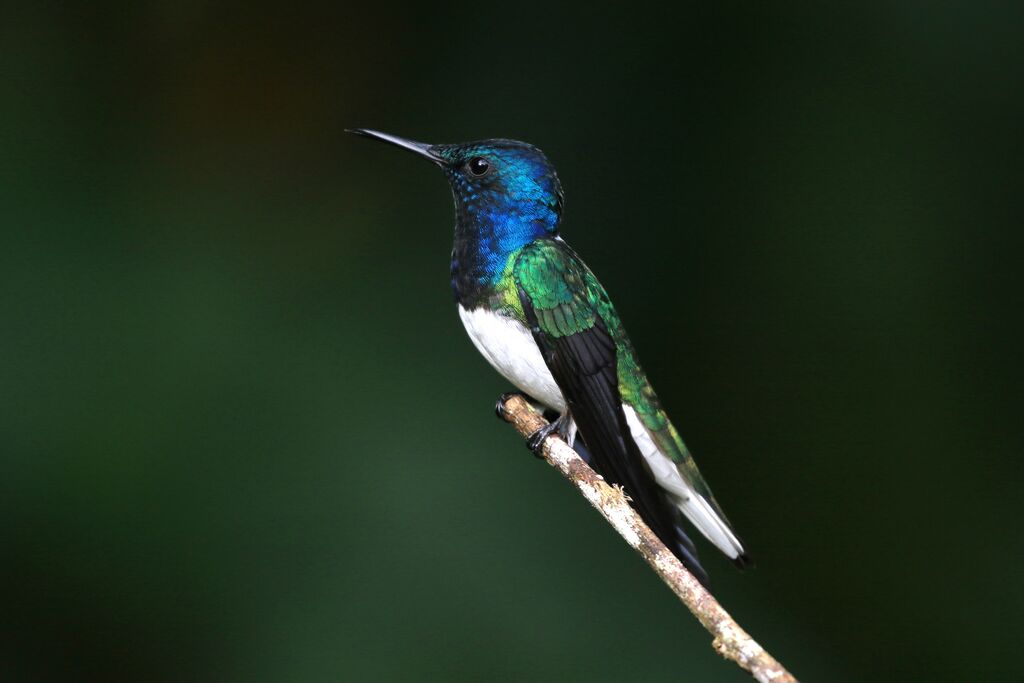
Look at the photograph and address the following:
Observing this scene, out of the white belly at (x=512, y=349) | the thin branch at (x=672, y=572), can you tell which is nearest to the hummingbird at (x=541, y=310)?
the white belly at (x=512, y=349)

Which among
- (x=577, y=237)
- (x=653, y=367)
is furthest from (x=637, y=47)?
(x=653, y=367)

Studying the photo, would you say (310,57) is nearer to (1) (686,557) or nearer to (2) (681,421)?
(2) (681,421)

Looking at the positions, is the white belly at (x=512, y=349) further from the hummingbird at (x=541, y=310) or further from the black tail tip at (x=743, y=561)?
the black tail tip at (x=743, y=561)

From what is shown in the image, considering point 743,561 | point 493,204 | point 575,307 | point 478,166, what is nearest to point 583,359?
point 575,307

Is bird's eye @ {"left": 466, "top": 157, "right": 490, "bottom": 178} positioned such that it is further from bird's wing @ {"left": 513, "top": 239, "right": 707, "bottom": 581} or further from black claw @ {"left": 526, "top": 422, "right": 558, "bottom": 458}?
black claw @ {"left": 526, "top": 422, "right": 558, "bottom": 458}

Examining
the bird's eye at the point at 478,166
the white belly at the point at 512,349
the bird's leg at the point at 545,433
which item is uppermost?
the bird's eye at the point at 478,166

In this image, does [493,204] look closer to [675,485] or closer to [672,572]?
[675,485]

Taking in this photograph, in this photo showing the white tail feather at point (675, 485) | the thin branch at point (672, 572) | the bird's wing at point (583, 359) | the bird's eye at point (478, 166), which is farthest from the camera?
the white tail feather at point (675, 485)
